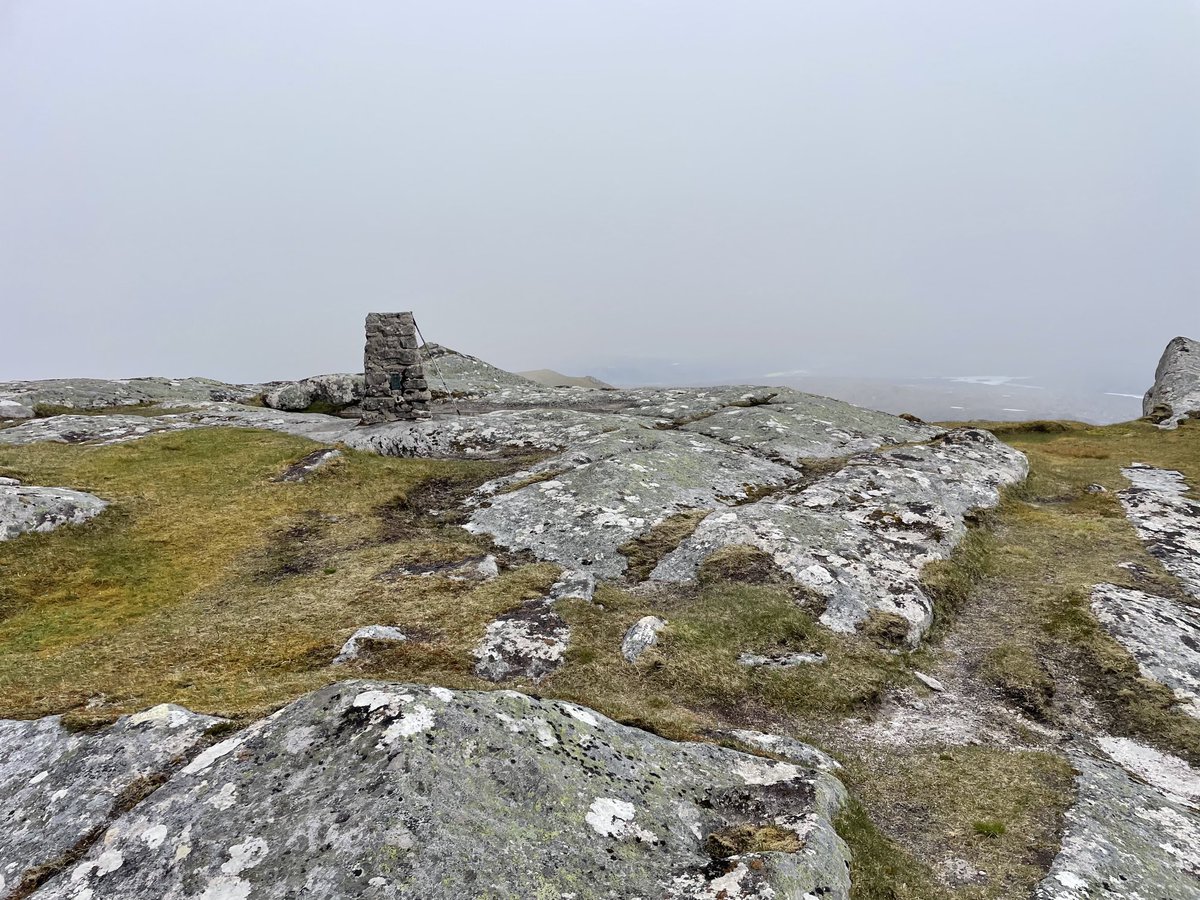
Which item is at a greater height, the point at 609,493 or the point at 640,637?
the point at 609,493

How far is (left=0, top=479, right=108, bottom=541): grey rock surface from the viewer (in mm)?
21516

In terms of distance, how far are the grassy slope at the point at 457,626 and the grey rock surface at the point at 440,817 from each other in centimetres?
182

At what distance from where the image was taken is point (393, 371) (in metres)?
38.4

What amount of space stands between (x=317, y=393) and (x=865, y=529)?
50.2 metres

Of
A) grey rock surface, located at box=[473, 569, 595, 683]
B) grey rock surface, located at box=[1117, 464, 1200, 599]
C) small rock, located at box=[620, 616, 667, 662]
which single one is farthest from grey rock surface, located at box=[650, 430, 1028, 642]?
grey rock surface, located at box=[1117, 464, 1200, 599]

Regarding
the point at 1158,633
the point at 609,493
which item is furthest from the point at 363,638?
the point at 1158,633

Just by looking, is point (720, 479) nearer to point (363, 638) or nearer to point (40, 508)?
point (363, 638)

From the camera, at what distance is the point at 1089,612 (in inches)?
692

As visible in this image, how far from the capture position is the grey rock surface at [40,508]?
70.6 feet

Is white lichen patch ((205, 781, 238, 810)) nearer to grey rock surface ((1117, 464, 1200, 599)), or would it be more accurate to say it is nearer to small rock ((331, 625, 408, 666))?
small rock ((331, 625, 408, 666))

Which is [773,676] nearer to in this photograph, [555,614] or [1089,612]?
[555,614]

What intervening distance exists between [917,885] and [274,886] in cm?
912

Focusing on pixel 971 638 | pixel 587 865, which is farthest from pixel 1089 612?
pixel 587 865

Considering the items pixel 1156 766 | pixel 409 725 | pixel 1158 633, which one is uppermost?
pixel 409 725
